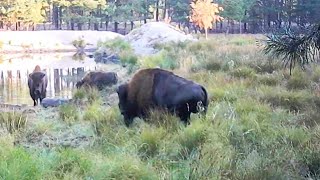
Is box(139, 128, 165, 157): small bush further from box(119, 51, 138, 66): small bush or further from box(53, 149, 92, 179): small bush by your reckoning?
box(119, 51, 138, 66): small bush

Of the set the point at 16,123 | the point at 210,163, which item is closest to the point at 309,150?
the point at 210,163

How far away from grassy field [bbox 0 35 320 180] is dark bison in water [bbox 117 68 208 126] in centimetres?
20

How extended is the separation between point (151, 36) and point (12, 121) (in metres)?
23.2

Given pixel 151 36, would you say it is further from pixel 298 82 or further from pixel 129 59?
pixel 298 82

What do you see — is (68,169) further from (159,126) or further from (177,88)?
(177,88)

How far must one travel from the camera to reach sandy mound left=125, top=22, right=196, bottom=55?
95.8ft

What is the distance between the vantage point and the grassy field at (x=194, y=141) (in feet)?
16.0

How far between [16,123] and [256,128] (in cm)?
361

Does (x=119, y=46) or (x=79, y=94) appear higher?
(x=119, y=46)

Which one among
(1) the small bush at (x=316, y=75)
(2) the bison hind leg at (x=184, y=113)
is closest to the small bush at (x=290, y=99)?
(1) the small bush at (x=316, y=75)

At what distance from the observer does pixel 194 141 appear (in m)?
6.14

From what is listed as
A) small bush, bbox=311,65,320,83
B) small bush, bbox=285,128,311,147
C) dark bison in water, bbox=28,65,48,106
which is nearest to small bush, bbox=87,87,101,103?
dark bison in water, bbox=28,65,48,106

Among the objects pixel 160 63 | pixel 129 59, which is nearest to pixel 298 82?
pixel 160 63

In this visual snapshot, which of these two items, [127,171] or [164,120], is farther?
[164,120]
